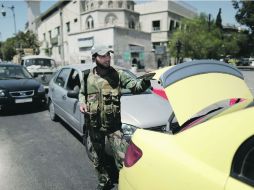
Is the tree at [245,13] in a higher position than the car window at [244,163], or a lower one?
higher

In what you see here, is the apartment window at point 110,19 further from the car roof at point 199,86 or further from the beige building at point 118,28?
the car roof at point 199,86

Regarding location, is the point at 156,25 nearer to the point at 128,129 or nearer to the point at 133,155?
the point at 128,129

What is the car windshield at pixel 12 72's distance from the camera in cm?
962

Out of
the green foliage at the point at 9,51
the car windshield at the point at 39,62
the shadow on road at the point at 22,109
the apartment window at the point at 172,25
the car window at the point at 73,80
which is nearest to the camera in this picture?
the car window at the point at 73,80

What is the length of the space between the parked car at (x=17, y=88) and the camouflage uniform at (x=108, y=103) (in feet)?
18.5

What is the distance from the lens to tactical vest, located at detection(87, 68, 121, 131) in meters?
3.57

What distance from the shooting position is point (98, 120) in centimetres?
366

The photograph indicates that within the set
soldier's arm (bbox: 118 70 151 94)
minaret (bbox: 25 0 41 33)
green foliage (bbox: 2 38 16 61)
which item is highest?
minaret (bbox: 25 0 41 33)

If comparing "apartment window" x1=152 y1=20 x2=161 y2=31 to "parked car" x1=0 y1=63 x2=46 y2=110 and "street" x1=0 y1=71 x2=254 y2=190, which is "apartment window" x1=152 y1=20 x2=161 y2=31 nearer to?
"parked car" x1=0 y1=63 x2=46 y2=110

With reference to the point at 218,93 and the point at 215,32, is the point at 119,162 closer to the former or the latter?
the point at 218,93

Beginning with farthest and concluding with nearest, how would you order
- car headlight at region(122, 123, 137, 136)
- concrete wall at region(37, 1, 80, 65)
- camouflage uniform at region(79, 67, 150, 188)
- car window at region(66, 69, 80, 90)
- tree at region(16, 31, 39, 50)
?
tree at region(16, 31, 39, 50), concrete wall at region(37, 1, 80, 65), car window at region(66, 69, 80, 90), car headlight at region(122, 123, 137, 136), camouflage uniform at region(79, 67, 150, 188)

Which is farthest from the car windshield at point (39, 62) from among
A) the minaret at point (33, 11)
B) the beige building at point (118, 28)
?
the minaret at point (33, 11)

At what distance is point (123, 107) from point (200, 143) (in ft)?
9.42

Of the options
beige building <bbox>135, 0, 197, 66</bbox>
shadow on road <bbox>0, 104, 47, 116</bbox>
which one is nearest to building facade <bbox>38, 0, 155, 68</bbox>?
beige building <bbox>135, 0, 197, 66</bbox>
